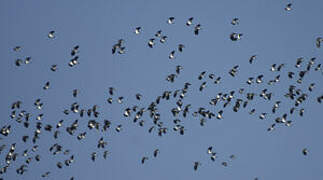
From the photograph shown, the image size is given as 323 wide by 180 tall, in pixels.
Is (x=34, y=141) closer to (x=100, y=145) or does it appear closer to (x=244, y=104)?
(x=100, y=145)

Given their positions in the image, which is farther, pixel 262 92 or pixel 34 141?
pixel 262 92

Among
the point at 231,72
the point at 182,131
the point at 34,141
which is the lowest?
the point at 34,141

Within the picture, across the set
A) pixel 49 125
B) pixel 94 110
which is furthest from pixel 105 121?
pixel 49 125

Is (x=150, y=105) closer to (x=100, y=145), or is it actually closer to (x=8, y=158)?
(x=100, y=145)

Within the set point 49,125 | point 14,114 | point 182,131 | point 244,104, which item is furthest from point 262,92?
point 14,114

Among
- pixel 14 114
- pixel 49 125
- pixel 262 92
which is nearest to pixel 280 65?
pixel 262 92

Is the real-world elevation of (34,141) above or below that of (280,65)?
below

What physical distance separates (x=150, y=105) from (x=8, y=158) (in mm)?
12901

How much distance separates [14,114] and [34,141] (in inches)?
162

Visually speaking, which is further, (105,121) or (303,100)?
(303,100)

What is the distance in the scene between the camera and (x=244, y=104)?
39125 mm

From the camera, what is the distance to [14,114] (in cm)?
4147

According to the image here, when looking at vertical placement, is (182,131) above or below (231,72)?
below

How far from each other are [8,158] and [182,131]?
14.7 m
